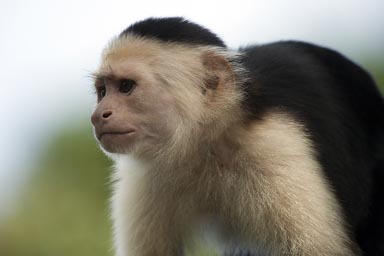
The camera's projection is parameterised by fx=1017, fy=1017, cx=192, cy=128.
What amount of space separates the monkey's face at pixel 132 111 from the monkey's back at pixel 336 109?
0.41 meters

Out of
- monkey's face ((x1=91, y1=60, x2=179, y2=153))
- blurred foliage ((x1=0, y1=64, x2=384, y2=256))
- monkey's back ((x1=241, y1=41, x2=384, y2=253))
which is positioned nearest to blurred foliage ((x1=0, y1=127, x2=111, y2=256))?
blurred foliage ((x1=0, y1=64, x2=384, y2=256))

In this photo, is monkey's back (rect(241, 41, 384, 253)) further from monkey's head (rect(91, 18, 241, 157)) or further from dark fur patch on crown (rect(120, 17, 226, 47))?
dark fur patch on crown (rect(120, 17, 226, 47))

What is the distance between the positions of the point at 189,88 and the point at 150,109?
23 centimetres

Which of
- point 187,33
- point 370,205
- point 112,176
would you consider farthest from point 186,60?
point 370,205

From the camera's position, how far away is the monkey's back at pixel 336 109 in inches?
191

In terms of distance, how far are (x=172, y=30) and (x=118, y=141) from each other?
59cm

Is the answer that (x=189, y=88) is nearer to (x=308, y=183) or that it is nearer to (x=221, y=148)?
(x=221, y=148)

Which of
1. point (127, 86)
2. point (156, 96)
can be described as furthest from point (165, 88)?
point (127, 86)

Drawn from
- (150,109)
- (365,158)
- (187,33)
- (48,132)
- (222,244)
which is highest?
(187,33)

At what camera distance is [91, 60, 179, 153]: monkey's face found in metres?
4.71

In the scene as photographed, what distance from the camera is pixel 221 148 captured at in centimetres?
480

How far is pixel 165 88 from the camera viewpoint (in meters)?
4.84

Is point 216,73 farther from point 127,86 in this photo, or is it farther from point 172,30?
point 127,86

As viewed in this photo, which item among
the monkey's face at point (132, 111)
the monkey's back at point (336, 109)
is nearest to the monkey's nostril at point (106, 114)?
the monkey's face at point (132, 111)
